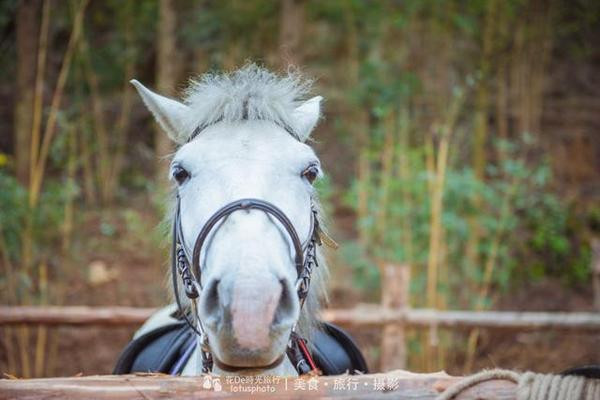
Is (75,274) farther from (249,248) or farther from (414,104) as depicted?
A: (249,248)

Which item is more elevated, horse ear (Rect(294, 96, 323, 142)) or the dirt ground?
horse ear (Rect(294, 96, 323, 142))

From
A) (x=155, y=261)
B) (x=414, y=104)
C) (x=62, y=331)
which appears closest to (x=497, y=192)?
(x=414, y=104)

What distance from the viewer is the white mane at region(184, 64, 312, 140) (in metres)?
2.04

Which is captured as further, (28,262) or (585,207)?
(585,207)

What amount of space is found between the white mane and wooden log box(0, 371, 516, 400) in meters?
1.02

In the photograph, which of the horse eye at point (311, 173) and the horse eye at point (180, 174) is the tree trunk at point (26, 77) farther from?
the horse eye at point (311, 173)

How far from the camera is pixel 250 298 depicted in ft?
4.75

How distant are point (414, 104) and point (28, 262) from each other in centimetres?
695

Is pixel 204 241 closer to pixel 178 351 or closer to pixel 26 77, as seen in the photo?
pixel 178 351

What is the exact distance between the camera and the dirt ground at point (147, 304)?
22.2ft

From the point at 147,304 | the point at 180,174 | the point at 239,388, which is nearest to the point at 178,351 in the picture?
the point at 180,174

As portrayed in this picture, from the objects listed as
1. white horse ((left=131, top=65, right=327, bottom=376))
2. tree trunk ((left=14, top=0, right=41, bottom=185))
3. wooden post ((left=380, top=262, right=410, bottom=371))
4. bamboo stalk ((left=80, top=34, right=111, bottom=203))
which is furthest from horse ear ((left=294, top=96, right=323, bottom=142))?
bamboo stalk ((left=80, top=34, right=111, bottom=203))

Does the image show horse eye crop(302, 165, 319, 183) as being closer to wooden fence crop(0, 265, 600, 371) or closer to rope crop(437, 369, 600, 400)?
rope crop(437, 369, 600, 400)

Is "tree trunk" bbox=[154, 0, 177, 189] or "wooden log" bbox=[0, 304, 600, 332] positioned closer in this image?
"wooden log" bbox=[0, 304, 600, 332]
